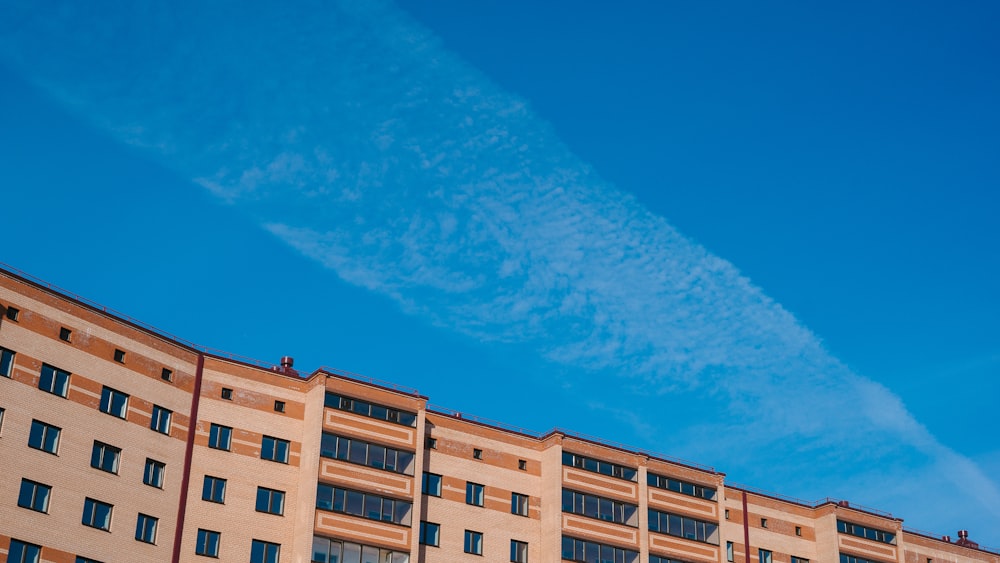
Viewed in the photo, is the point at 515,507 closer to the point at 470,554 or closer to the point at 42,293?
the point at 470,554

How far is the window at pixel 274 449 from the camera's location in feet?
250

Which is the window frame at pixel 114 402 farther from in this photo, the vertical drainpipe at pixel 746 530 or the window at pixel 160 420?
the vertical drainpipe at pixel 746 530

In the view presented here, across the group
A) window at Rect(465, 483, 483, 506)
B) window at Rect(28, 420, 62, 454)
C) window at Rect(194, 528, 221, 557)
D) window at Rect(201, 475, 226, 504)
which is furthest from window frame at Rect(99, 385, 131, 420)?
window at Rect(465, 483, 483, 506)

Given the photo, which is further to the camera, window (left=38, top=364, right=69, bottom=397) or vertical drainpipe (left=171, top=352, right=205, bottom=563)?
vertical drainpipe (left=171, top=352, right=205, bottom=563)

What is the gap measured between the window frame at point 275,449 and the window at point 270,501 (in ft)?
6.56

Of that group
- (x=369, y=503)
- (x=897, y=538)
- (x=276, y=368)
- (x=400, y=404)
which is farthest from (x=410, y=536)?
(x=897, y=538)

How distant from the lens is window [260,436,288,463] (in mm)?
76250

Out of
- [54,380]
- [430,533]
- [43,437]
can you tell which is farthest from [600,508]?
[43,437]

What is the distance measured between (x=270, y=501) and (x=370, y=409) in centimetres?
859

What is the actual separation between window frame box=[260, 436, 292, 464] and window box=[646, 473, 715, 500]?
25.9m

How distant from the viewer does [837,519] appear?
96625 mm

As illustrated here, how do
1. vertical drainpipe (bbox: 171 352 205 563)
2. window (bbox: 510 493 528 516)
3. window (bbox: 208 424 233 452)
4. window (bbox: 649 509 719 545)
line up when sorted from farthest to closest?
window (bbox: 649 509 719 545) < window (bbox: 510 493 528 516) < window (bbox: 208 424 233 452) < vertical drainpipe (bbox: 171 352 205 563)

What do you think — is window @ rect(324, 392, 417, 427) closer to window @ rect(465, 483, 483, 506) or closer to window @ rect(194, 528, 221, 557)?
window @ rect(465, 483, 483, 506)

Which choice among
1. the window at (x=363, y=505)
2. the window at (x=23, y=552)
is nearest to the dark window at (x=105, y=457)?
the window at (x=23, y=552)
